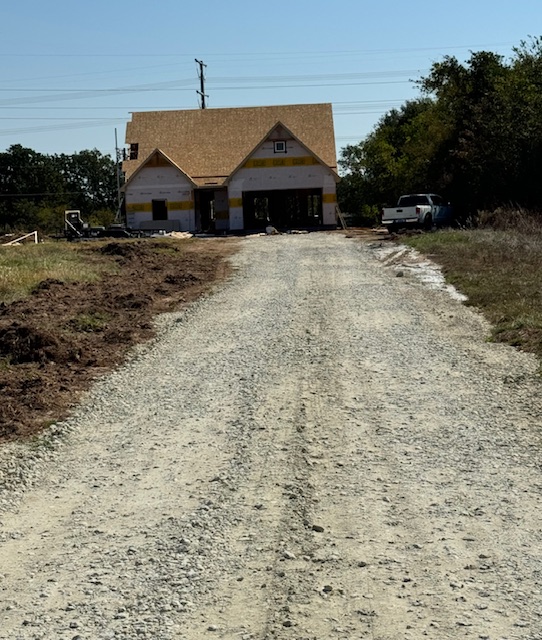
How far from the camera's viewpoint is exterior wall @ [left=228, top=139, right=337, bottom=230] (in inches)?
2071

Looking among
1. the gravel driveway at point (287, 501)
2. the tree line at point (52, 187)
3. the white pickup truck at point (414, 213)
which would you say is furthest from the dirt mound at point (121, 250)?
the tree line at point (52, 187)

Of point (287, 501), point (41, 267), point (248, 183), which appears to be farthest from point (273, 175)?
point (287, 501)

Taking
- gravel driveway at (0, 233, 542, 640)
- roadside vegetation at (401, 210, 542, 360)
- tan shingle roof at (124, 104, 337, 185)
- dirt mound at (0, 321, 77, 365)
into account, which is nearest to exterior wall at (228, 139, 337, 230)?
tan shingle roof at (124, 104, 337, 185)

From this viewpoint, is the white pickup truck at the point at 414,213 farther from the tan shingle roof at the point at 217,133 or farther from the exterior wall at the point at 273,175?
the tan shingle roof at the point at 217,133

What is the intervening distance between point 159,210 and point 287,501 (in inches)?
1904

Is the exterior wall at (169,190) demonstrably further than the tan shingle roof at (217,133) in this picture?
No

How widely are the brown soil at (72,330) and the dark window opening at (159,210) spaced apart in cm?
2591

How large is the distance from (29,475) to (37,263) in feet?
68.3

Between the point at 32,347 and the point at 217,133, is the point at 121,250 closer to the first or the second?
the point at 32,347

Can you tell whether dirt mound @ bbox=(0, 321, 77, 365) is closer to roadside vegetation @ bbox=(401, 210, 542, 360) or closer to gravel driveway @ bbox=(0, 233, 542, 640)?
gravel driveway @ bbox=(0, 233, 542, 640)

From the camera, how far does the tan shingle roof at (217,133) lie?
5522cm

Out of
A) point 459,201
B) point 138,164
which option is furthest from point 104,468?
point 138,164

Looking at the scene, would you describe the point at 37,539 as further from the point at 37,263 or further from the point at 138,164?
the point at 138,164

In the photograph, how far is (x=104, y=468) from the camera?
7.98 m
